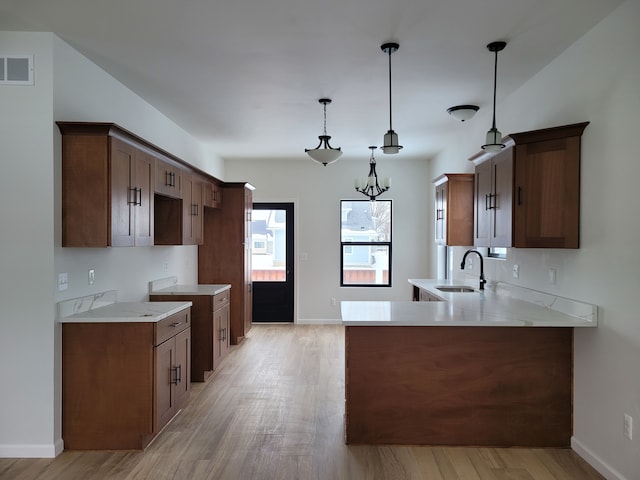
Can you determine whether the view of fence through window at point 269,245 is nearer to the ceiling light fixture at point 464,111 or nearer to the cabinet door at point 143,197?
the ceiling light fixture at point 464,111

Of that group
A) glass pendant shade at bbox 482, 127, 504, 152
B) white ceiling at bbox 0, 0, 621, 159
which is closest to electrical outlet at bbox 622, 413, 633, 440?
glass pendant shade at bbox 482, 127, 504, 152

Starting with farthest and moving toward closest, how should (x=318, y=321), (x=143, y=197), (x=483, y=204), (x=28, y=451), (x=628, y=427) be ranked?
(x=318, y=321)
(x=483, y=204)
(x=143, y=197)
(x=28, y=451)
(x=628, y=427)

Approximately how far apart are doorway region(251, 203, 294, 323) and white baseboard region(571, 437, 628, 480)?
5056 mm

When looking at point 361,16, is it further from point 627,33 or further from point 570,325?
point 570,325

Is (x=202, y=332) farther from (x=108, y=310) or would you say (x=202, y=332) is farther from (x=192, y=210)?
(x=108, y=310)

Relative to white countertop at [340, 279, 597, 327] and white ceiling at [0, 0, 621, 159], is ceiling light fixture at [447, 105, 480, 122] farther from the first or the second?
white countertop at [340, 279, 597, 327]

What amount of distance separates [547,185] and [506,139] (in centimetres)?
43

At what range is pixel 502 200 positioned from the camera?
3432 millimetres

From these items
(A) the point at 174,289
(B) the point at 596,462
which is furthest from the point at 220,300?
(B) the point at 596,462

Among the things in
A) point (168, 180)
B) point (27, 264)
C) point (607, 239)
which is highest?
point (168, 180)

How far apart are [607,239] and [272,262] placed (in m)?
5.55

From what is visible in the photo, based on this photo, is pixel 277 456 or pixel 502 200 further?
pixel 502 200

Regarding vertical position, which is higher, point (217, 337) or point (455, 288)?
point (455, 288)

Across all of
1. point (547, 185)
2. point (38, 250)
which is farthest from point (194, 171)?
point (547, 185)
